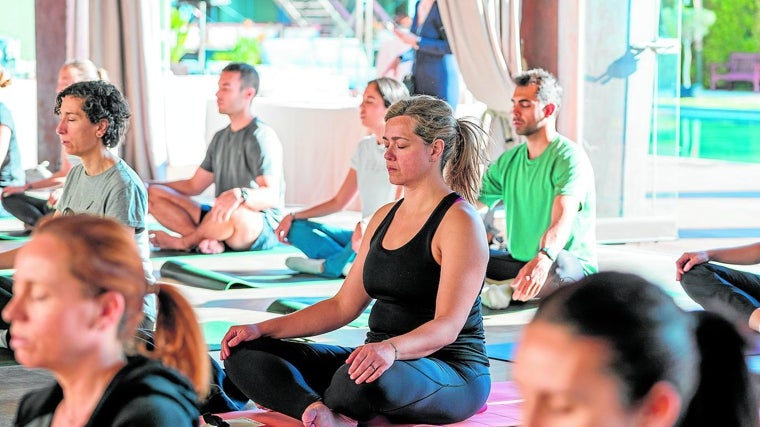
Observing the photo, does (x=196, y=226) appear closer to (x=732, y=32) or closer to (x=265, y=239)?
(x=265, y=239)

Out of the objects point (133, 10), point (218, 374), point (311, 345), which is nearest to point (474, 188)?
point (311, 345)

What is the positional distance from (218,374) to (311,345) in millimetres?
346

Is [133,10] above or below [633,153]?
above

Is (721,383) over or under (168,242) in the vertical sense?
over

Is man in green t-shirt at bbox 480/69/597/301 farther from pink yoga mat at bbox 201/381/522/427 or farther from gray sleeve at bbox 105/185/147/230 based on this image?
gray sleeve at bbox 105/185/147/230

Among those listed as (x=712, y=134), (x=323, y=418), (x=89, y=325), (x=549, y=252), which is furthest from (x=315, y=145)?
(x=712, y=134)

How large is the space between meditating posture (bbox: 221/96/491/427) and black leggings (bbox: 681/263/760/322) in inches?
46.3

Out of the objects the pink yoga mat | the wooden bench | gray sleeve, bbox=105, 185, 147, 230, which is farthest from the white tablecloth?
the wooden bench

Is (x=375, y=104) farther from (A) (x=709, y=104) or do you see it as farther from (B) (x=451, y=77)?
(A) (x=709, y=104)

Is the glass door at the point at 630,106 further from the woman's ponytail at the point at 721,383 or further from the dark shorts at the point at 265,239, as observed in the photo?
the woman's ponytail at the point at 721,383

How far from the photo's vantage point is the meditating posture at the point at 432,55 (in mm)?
7176

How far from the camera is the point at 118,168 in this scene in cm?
388

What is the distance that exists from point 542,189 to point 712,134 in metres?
12.2

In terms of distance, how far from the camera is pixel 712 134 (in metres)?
16.7
